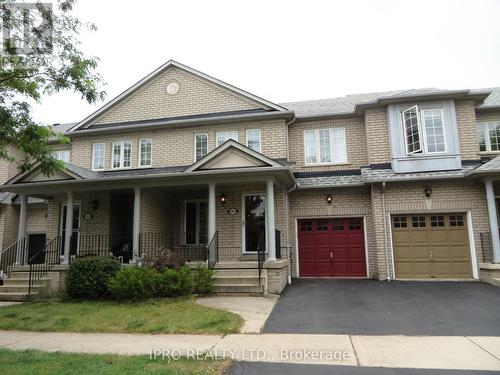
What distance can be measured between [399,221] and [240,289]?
20.8 ft

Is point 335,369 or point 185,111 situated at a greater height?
point 185,111

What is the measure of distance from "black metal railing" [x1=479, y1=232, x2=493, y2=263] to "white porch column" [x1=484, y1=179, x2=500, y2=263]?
22 centimetres

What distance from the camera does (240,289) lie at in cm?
998

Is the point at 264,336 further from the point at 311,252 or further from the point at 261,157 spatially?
the point at 311,252

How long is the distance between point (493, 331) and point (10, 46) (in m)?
11.1

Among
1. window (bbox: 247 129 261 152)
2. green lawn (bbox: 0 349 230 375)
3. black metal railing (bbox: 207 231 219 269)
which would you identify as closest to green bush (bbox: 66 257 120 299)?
black metal railing (bbox: 207 231 219 269)

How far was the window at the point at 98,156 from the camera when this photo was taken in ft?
48.9

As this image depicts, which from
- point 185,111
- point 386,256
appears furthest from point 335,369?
point 185,111

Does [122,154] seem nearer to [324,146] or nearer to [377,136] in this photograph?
[324,146]

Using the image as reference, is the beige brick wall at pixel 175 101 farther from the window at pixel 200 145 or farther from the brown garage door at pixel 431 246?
the brown garage door at pixel 431 246

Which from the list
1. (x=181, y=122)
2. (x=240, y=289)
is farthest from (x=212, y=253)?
(x=181, y=122)

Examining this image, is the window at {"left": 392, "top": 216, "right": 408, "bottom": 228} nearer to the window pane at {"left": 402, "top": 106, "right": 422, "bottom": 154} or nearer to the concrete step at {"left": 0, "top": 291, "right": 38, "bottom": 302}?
the window pane at {"left": 402, "top": 106, "right": 422, "bottom": 154}

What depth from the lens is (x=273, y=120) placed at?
45.0ft

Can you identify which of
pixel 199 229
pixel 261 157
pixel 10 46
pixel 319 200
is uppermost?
pixel 10 46
